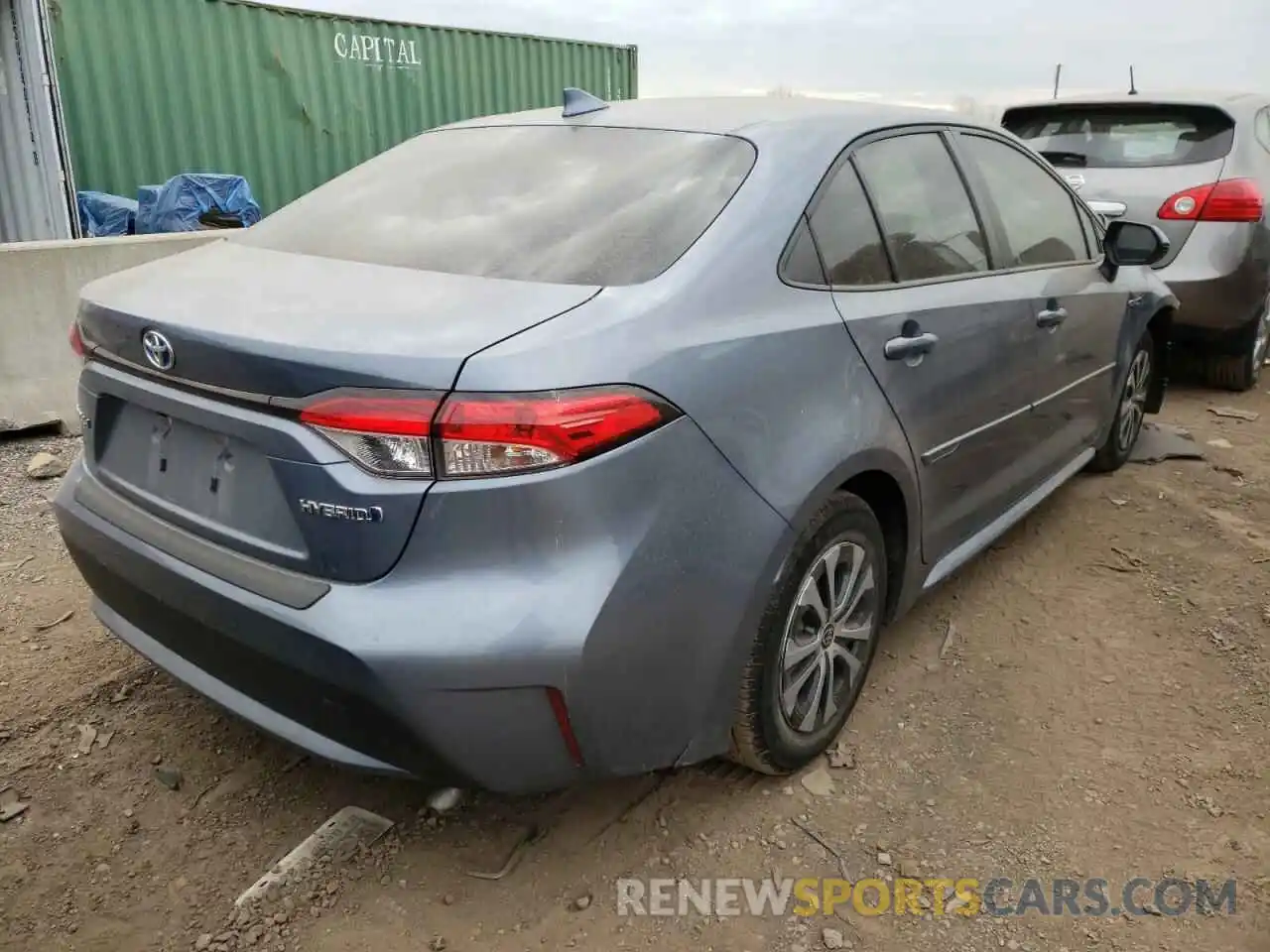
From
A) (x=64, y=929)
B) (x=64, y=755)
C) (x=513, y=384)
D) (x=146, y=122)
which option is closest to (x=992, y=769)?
(x=513, y=384)

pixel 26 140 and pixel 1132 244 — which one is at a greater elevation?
pixel 26 140

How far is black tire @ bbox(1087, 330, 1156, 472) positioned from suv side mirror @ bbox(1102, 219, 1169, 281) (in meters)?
0.61

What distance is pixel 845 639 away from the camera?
2656mm

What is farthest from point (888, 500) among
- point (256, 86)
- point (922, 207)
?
point (256, 86)

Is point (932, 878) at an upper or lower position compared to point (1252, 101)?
lower

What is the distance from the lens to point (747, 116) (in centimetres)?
265

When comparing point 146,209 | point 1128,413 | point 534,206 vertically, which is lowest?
point 1128,413

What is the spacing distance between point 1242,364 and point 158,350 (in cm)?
632

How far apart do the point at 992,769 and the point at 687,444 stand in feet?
4.50

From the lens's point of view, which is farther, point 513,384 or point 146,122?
point 146,122

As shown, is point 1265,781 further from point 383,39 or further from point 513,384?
point 383,39

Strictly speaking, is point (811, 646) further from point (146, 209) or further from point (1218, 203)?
point (146, 209)

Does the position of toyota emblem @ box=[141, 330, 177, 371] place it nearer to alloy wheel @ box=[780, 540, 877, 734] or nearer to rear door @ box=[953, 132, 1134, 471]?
alloy wheel @ box=[780, 540, 877, 734]

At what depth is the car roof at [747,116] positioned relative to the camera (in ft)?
8.46
